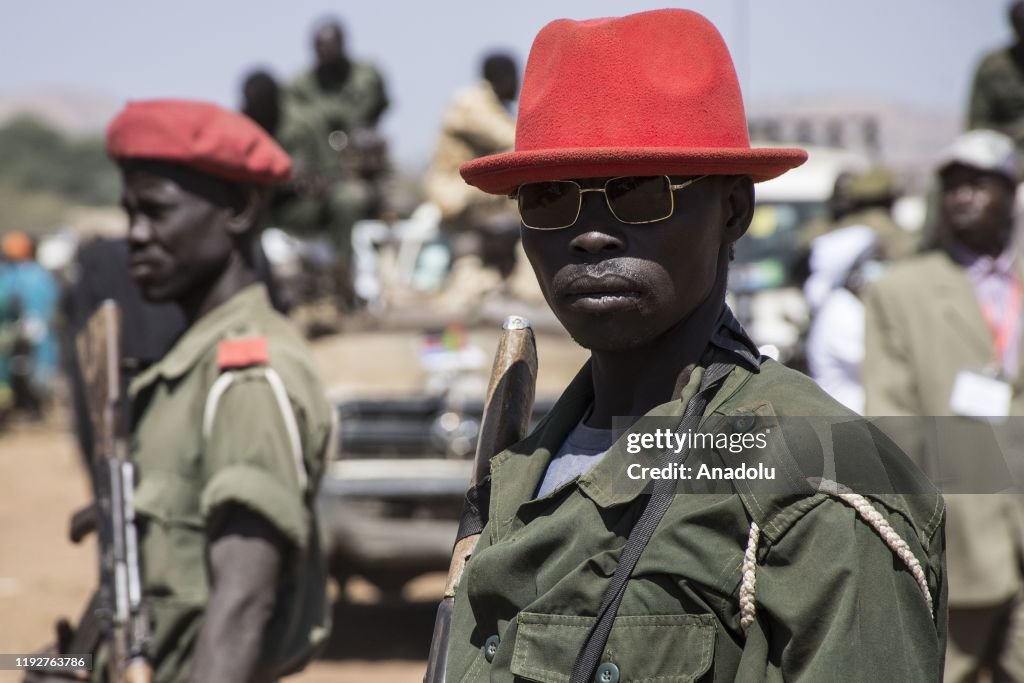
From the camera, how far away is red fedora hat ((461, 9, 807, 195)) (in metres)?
1.88

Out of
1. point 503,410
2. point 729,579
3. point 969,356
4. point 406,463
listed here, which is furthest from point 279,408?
point 406,463

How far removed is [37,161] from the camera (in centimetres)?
6888

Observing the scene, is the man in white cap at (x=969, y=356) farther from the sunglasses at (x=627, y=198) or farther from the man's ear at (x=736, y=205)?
the sunglasses at (x=627, y=198)

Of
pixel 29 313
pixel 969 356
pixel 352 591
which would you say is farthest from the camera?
pixel 29 313

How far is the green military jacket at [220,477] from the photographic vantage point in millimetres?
2949

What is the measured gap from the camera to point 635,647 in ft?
5.63

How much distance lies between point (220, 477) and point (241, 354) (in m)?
0.33

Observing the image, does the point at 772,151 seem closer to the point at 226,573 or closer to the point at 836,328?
the point at 226,573

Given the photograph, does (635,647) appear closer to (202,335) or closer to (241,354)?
(241,354)

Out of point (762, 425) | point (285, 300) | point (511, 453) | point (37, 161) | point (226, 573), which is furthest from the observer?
point (37, 161)

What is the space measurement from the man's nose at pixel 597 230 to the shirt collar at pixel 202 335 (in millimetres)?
1526

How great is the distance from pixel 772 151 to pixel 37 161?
7177cm

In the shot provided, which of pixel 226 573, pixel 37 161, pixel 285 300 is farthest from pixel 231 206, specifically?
pixel 37 161

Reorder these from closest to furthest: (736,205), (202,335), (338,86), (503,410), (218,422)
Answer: (736,205), (503,410), (218,422), (202,335), (338,86)
